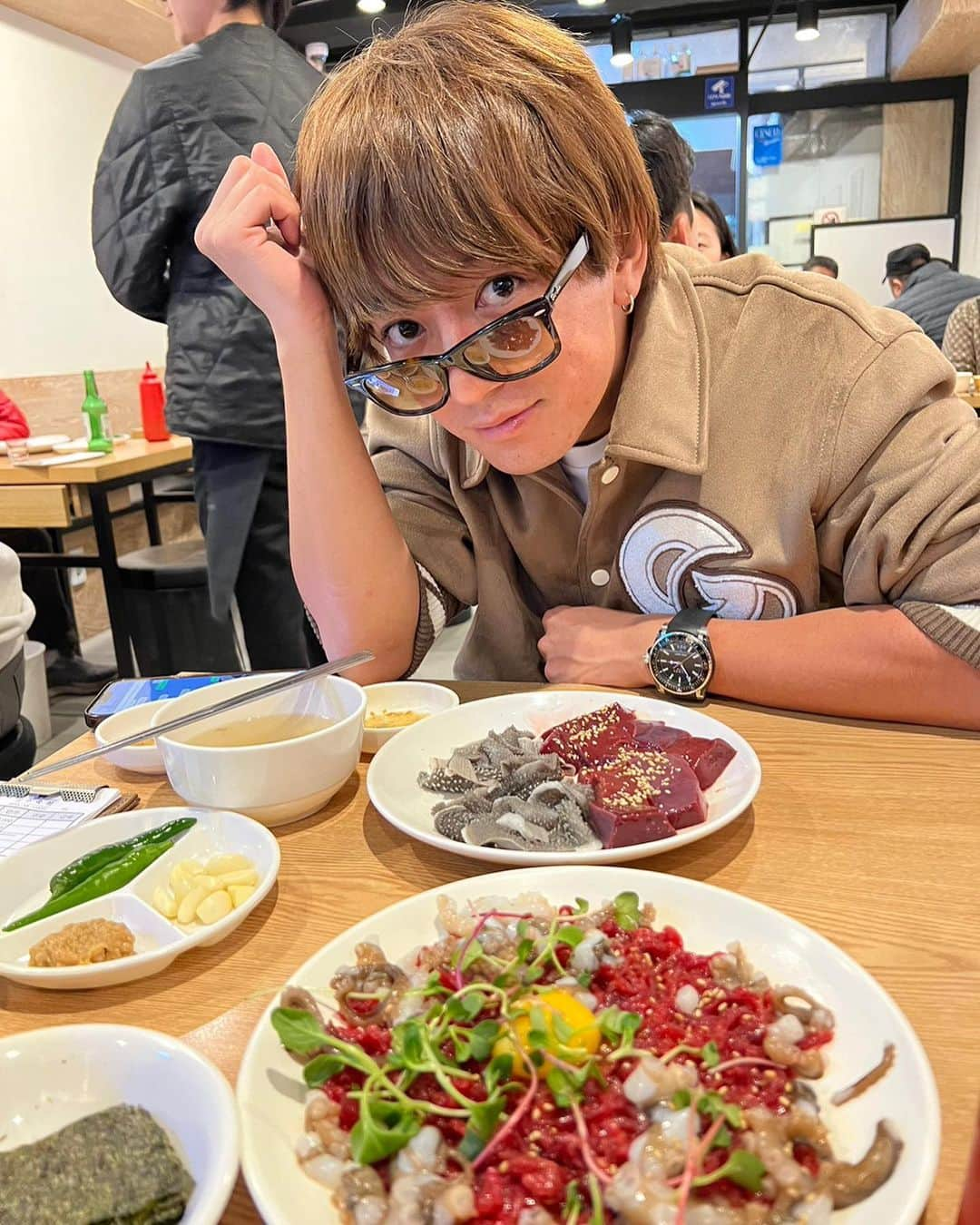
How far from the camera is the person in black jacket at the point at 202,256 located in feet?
7.69

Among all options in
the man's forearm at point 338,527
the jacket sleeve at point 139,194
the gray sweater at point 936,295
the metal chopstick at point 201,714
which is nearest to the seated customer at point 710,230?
the jacket sleeve at point 139,194

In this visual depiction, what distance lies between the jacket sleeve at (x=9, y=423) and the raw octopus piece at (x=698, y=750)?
420 centimetres

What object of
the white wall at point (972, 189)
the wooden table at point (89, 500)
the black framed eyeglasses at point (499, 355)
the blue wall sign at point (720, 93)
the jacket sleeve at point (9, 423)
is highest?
the blue wall sign at point (720, 93)

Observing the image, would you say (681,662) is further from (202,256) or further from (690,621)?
(202,256)

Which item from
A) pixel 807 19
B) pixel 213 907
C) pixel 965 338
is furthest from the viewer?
pixel 807 19

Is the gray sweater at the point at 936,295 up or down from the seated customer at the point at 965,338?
up

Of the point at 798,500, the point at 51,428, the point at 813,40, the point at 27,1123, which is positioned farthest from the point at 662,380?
the point at 813,40

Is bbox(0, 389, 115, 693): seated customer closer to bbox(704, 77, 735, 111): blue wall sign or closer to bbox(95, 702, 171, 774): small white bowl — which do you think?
bbox(95, 702, 171, 774): small white bowl

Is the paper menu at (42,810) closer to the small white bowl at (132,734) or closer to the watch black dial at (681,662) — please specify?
the small white bowl at (132,734)

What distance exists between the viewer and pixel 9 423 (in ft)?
14.4

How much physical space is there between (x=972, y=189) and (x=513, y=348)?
8.67 m

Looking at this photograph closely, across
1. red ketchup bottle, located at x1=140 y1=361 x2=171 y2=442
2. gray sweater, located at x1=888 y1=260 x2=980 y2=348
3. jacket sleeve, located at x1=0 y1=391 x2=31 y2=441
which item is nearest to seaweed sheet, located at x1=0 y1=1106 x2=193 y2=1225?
red ketchup bottle, located at x1=140 y1=361 x2=171 y2=442

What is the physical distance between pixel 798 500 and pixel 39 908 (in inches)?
39.7

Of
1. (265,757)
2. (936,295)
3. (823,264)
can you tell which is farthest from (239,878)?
(823,264)
